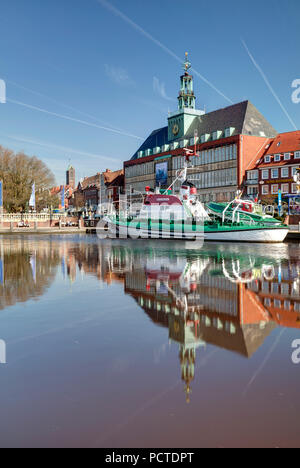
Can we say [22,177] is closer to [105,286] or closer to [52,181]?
[52,181]

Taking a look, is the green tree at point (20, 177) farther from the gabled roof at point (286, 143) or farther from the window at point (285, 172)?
the window at point (285, 172)

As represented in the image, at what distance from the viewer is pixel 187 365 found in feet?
20.3

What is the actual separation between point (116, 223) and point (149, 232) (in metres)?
9.99

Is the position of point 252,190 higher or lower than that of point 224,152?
lower

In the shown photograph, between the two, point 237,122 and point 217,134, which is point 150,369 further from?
point 217,134

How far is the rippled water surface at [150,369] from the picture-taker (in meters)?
4.34

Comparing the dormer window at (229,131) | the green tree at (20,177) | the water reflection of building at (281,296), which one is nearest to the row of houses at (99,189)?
the green tree at (20,177)

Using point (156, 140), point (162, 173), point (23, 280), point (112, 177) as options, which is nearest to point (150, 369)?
point (23, 280)

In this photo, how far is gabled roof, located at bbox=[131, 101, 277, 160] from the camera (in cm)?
8406

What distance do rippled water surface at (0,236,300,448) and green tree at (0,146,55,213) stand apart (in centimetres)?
7778

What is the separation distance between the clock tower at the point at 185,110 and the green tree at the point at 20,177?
3379cm

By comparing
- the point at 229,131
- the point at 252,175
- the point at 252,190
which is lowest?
the point at 252,190

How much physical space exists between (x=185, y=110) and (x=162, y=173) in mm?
16242
